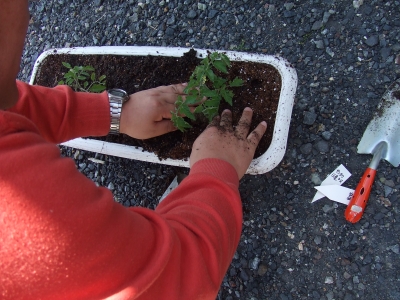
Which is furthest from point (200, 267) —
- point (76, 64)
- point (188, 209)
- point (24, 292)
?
point (76, 64)

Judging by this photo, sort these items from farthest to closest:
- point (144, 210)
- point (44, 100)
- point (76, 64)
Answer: point (76, 64), point (44, 100), point (144, 210)

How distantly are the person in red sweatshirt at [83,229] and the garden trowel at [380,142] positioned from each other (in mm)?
615

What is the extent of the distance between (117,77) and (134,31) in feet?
1.62

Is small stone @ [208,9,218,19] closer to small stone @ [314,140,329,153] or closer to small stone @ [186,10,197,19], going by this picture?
small stone @ [186,10,197,19]

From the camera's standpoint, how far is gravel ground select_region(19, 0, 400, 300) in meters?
1.37

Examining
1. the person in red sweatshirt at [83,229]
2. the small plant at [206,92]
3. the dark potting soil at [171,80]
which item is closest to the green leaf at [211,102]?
the small plant at [206,92]

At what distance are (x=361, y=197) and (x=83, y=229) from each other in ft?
3.58

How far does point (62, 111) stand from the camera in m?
1.13

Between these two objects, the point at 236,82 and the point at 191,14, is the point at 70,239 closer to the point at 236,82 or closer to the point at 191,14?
the point at 236,82

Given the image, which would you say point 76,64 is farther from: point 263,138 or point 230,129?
point 263,138

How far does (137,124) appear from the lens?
1.21 meters

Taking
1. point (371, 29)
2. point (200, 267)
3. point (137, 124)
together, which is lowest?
point (200, 267)

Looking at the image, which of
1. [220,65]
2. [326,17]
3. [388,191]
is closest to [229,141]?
[220,65]

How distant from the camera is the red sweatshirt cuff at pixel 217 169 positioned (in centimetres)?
103
